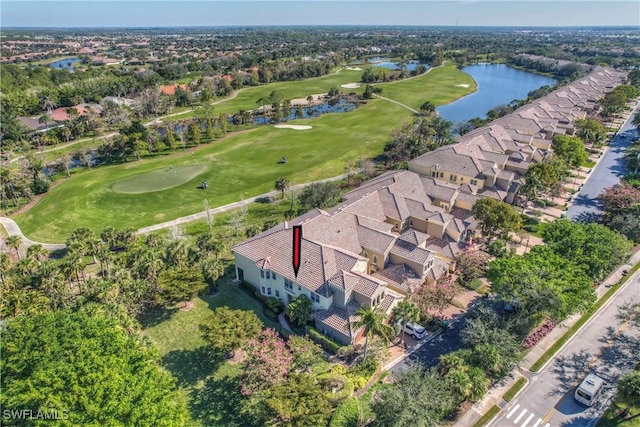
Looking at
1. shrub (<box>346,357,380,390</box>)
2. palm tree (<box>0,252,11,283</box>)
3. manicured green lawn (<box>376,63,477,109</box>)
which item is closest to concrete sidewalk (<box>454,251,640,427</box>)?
shrub (<box>346,357,380,390</box>)

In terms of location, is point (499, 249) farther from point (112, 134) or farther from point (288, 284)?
point (112, 134)

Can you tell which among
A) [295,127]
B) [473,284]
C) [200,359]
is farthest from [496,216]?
[295,127]

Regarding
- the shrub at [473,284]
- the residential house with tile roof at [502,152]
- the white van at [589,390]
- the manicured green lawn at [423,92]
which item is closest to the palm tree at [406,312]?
the shrub at [473,284]

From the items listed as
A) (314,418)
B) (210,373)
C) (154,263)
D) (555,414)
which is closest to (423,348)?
(555,414)

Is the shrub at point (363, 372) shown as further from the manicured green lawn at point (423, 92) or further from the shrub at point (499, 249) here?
the manicured green lawn at point (423, 92)

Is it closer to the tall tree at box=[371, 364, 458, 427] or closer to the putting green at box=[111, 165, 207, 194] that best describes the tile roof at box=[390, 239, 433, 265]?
the tall tree at box=[371, 364, 458, 427]

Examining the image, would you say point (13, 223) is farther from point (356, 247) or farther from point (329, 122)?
point (329, 122)
